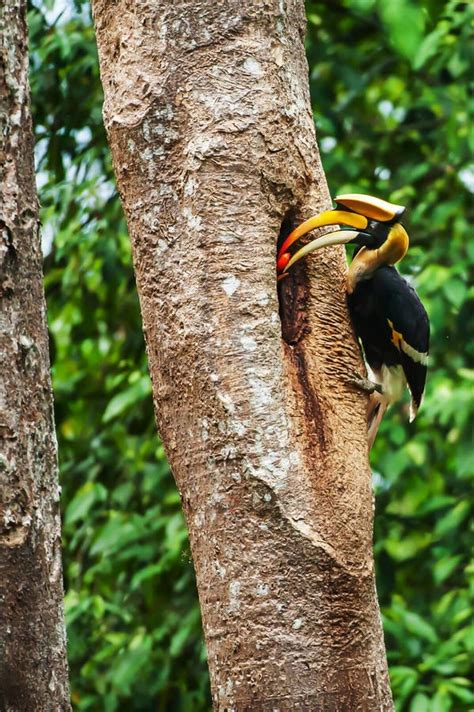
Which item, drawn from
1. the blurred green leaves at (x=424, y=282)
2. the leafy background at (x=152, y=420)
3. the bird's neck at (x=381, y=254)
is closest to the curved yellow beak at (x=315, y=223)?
the bird's neck at (x=381, y=254)

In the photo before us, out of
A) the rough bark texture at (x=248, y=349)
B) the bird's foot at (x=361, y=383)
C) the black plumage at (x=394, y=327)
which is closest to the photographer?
the rough bark texture at (x=248, y=349)

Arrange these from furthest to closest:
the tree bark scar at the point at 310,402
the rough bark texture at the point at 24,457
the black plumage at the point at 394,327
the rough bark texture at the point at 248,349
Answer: the black plumage at the point at 394,327 → the tree bark scar at the point at 310,402 → the rough bark texture at the point at 248,349 → the rough bark texture at the point at 24,457

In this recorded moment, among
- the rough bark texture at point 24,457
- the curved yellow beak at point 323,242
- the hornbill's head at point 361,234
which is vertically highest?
the hornbill's head at point 361,234

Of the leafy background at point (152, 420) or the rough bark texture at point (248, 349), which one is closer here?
the rough bark texture at point (248, 349)

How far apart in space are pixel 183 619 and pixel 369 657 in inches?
69.7

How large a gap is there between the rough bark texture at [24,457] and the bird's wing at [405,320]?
96 cm

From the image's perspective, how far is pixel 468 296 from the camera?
3.68 meters

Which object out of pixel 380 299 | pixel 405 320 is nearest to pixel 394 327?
pixel 405 320

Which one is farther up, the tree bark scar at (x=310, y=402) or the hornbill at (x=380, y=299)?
the hornbill at (x=380, y=299)

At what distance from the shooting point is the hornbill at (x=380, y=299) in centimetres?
220

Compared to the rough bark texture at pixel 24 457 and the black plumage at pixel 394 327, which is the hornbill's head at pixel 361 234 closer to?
the black plumage at pixel 394 327

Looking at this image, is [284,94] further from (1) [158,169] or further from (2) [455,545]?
(2) [455,545]

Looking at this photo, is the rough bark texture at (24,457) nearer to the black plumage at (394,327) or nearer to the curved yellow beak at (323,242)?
the curved yellow beak at (323,242)

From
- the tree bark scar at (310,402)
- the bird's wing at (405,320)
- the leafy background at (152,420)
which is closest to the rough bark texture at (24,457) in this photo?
the tree bark scar at (310,402)
